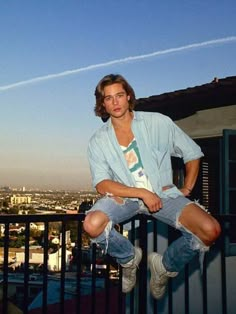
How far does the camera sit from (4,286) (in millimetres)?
2154

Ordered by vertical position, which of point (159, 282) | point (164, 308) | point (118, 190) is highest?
point (118, 190)

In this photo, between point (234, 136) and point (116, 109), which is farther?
point (234, 136)

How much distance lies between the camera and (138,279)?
284cm

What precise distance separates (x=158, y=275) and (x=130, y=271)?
0.19 meters

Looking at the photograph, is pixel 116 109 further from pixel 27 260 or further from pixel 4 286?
pixel 4 286

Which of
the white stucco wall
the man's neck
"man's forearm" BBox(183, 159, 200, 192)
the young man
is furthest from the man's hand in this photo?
the white stucco wall

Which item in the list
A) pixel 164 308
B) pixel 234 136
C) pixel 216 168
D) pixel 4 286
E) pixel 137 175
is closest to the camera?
pixel 4 286

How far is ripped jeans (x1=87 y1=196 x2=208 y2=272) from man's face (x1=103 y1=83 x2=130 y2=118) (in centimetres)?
59

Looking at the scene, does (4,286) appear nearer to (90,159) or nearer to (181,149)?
(90,159)

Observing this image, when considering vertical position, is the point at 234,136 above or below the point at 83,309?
above

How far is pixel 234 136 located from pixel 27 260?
441 cm

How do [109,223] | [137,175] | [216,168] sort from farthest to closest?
1. [216,168]
2. [137,175]
3. [109,223]

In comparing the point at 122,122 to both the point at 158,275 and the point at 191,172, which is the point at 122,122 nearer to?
the point at 191,172

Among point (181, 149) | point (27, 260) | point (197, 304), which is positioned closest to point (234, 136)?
point (197, 304)
